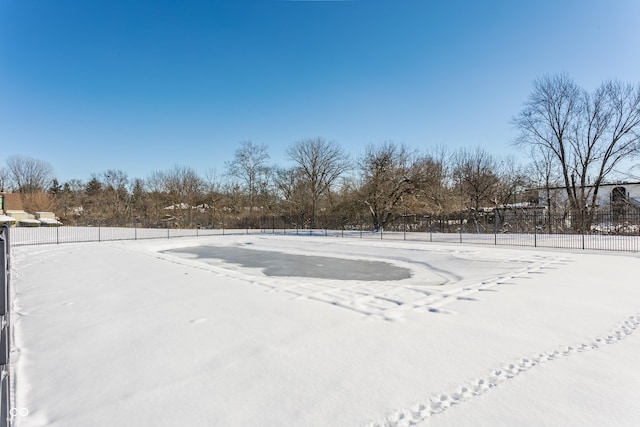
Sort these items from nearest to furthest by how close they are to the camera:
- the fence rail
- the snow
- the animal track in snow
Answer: the snow < the animal track in snow < the fence rail

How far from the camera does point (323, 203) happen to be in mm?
39219

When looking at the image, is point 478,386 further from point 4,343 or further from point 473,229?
point 473,229

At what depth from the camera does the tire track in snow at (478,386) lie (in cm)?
257

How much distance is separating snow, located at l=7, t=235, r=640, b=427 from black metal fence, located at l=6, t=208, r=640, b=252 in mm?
12160

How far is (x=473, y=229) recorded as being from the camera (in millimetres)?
25391

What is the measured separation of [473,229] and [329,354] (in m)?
24.3

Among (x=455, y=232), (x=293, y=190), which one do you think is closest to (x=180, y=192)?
(x=293, y=190)

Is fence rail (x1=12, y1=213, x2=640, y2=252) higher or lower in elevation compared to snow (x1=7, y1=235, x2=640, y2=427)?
higher

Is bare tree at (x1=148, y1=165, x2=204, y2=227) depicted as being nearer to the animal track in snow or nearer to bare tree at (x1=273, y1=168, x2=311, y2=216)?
bare tree at (x1=273, y1=168, x2=311, y2=216)

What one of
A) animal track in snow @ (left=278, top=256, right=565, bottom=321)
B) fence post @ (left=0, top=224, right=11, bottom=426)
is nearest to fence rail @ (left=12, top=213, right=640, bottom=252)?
animal track in snow @ (left=278, top=256, right=565, bottom=321)

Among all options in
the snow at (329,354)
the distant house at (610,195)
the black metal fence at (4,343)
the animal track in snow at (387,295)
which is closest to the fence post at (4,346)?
the black metal fence at (4,343)

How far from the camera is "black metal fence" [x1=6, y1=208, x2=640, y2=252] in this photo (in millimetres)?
18016

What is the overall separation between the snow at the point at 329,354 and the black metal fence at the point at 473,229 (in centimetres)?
1216

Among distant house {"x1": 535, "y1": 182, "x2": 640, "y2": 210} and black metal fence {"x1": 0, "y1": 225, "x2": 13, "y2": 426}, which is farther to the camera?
distant house {"x1": 535, "y1": 182, "x2": 640, "y2": 210}
